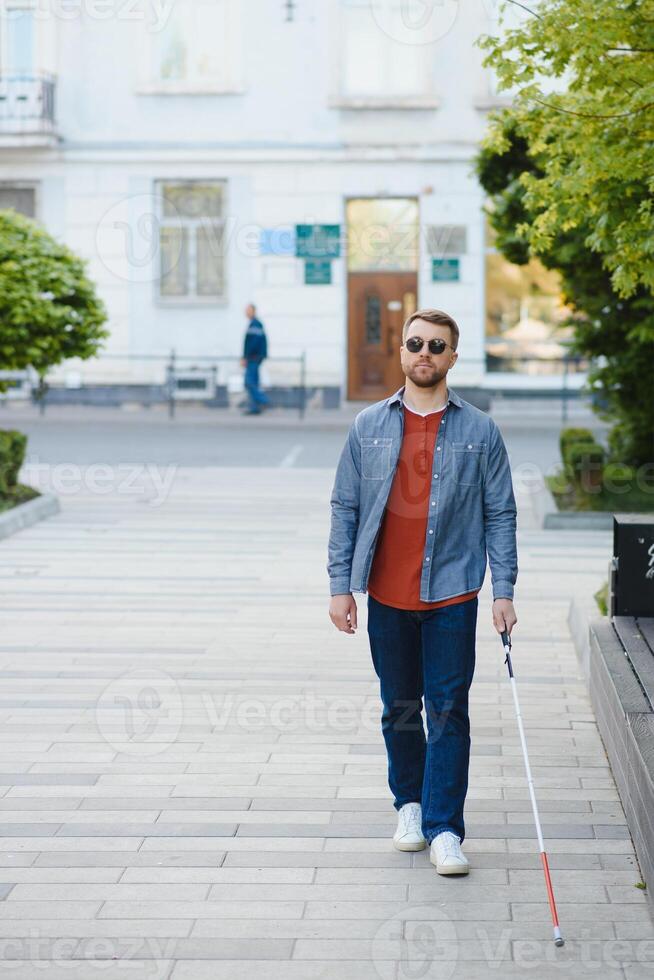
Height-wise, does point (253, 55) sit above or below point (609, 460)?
above

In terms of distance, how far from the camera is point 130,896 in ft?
15.9

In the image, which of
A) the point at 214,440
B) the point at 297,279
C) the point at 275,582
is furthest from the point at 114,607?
the point at 297,279

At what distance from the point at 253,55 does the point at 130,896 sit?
83.5ft

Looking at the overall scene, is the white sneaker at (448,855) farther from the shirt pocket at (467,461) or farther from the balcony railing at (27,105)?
the balcony railing at (27,105)

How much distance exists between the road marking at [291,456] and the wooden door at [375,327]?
7.36 m

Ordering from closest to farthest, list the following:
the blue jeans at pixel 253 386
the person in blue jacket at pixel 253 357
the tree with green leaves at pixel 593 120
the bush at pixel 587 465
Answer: the tree with green leaves at pixel 593 120
the bush at pixel 587 465
the person in blue jacket at pixel 253 357
the blue jeans at pixel 253 386

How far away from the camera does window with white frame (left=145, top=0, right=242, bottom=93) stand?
93.8 ft

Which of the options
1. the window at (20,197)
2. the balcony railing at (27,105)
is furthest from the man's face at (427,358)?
the window at (20,197)

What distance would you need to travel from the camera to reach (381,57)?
28.5 metres

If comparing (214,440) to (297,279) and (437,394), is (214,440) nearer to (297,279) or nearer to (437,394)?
(297,279)

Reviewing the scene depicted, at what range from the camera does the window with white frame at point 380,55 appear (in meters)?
28.2

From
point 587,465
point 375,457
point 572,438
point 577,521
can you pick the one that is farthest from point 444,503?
point 572,438

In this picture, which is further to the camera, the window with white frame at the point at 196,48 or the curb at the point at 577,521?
the window with white frame at the point at 196,48

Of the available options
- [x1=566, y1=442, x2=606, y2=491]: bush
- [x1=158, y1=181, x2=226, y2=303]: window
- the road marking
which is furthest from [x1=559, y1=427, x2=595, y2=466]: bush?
[x1=158, y1=181, x2=226, y2=303]: window
